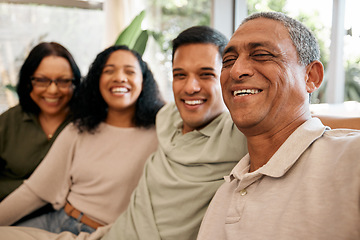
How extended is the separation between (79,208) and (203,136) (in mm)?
852

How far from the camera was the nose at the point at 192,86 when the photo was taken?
57.8 inches

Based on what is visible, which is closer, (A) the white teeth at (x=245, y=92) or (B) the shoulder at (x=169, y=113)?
(A) the white teeth at (x=245, y=92)

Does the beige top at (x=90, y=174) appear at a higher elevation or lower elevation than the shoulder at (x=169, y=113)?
lower

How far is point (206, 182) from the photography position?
1.34m

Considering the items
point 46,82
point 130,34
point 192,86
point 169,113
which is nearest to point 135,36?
point 130,34

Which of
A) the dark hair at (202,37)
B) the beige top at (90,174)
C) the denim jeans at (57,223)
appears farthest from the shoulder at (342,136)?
the denim jeans at (57,223)

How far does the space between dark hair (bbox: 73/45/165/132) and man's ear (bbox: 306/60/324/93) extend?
3.54 ft

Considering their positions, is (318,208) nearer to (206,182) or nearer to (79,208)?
(206,182)

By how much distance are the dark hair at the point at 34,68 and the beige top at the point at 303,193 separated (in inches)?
65.5

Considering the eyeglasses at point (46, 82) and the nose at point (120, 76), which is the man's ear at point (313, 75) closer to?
the nose at point (120, 76)

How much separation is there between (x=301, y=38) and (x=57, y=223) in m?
1.62

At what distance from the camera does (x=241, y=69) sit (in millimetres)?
1073

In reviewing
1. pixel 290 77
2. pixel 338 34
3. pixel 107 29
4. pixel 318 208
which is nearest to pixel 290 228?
pixel 318 208

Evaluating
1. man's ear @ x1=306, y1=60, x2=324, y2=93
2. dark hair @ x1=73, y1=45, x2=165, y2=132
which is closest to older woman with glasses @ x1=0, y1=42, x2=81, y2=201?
dark hair @ x1=73, y1=45, x2=165, y2=132
